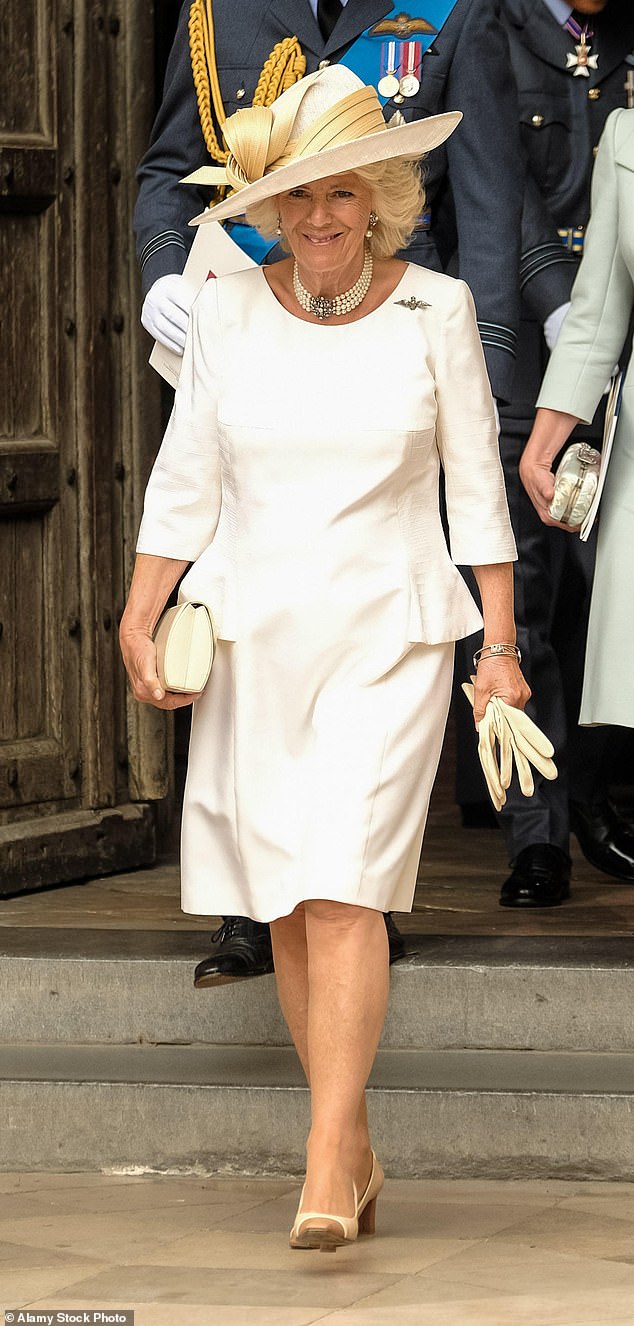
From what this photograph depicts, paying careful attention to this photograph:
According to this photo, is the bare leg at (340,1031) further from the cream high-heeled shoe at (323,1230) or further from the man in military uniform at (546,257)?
the man in military uniform at (546,257)

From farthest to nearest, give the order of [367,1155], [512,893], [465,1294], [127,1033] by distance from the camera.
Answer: [512,893] → [127,1033] → [367,1155] → [465,1294]

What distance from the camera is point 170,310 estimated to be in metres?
4.21

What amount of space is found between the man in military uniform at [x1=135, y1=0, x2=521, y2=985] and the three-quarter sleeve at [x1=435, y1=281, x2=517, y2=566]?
2.72 feet

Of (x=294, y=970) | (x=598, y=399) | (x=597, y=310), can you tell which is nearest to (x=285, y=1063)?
(x=294, y=970)

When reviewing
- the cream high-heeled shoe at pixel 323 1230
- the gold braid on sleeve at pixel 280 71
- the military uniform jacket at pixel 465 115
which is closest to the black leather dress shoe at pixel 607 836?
the military uniform jacket at pixel 465 115

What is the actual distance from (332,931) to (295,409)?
2.55 ft

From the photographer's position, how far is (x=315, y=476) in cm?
339

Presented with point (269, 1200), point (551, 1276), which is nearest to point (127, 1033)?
point (269, 1200)

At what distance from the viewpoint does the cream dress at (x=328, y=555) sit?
11.1ft

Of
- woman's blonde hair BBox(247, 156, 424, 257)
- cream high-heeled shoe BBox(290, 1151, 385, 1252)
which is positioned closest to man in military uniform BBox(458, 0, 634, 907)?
woman's blonde hair BBox(247, 156, 424, 257)

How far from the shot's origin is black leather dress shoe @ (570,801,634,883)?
5.11 metres

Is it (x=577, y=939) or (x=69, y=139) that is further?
(x=69, y=139)

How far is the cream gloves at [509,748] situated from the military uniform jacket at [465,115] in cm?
112

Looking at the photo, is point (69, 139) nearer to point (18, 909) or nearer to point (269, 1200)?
point (18, 909)
